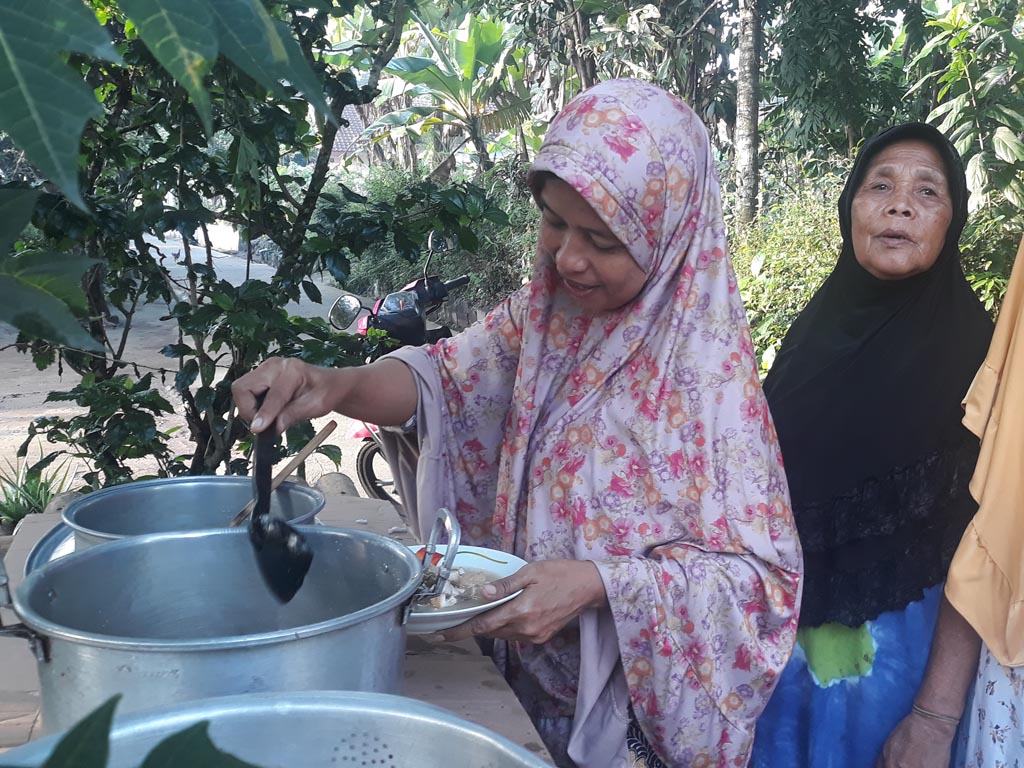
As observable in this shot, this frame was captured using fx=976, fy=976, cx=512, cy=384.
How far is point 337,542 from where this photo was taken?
1.26 m

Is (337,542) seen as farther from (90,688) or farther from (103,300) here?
(103,300)

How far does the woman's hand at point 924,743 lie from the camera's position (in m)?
1.70

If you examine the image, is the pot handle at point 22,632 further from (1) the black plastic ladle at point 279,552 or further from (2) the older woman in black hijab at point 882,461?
(2) the older woman in black hijab at point 882,461

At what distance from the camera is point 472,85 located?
13.6 metres

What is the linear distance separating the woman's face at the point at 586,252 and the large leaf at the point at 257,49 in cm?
114

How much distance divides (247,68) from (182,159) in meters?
2.04

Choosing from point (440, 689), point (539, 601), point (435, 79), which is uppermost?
point (435, 79)

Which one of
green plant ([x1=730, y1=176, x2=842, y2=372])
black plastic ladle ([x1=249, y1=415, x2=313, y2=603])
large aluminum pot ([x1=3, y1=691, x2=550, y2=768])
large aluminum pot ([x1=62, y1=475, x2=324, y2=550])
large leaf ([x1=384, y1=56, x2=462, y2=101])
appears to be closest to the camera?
large aluminum pot ([x1=3, y1=691, x2=550, y2=768])

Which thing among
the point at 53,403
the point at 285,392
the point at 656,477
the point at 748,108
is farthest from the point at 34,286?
the point at 53,403

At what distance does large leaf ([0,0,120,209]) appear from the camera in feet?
1.17

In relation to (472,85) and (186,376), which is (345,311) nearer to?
(186,376)

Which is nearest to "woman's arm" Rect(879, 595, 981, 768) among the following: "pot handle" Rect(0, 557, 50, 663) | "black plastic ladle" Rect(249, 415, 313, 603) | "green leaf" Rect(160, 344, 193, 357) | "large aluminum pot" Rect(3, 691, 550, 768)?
"black plastic ladle" Rect(249, 415, 313, 603)

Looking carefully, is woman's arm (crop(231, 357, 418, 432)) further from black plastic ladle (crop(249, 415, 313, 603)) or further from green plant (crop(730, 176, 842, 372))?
green plant (crop(730, 176, 842, 372))

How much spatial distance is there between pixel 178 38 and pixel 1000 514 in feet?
5.22
